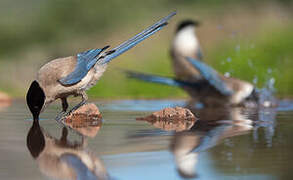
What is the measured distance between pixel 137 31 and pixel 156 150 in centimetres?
844

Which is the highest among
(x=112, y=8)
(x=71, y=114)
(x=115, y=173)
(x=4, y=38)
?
(x=112, y=8)

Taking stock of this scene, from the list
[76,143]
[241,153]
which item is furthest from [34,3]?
[241,153]

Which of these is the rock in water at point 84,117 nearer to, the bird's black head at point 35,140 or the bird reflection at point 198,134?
the bird's black head at point 35,140

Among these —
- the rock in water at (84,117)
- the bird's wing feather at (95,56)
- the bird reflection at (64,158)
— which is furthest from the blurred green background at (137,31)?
the bird reflection at (64,158)

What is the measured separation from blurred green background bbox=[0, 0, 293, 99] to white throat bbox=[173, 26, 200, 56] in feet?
1.81

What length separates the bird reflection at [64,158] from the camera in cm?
271

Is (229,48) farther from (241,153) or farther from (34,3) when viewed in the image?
(241,153)

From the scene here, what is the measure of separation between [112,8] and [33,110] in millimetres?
7579

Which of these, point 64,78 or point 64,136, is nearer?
point 64,136

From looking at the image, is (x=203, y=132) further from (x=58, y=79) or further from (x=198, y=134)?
(x=58, y=79)

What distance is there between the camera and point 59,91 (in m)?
5.36

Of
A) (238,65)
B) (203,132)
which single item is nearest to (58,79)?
(203,132)

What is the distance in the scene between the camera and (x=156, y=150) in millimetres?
3379

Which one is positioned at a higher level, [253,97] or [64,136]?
[253,97]
